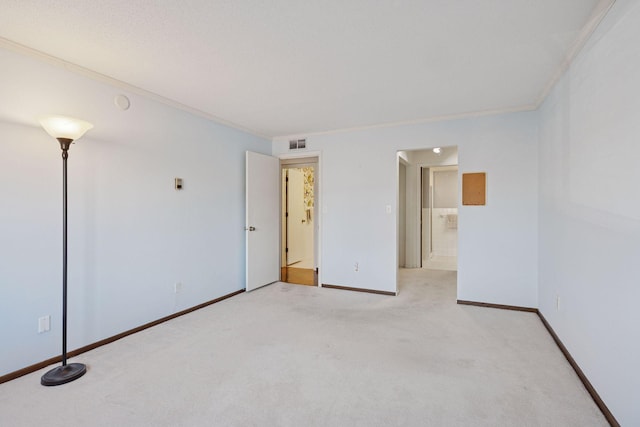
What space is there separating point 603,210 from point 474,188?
2.05 meters

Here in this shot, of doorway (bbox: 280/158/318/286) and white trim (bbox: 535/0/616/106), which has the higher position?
white trim (bbox: 535/0/616/106)

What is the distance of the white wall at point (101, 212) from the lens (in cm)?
233

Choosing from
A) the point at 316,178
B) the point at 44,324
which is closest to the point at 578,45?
the point at 316,178

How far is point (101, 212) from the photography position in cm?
286

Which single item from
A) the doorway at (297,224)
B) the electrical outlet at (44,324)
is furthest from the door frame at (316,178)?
the electrical outlet at (44,324)

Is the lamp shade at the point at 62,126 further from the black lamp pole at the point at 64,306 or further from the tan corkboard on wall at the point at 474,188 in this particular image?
the tan corkboard on wall at the point at 474,188

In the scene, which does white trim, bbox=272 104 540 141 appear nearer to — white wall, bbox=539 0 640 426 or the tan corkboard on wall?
the tan corkboard on wall

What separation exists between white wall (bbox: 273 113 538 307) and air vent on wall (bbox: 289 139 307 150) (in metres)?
0.15

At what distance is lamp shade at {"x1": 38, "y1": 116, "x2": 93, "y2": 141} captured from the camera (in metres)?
2.22

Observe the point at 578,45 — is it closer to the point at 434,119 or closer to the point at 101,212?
the point at 434,119

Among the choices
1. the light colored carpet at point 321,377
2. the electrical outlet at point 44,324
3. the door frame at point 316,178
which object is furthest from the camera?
the door frame at point 316,178

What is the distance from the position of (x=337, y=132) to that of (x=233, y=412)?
388 cm

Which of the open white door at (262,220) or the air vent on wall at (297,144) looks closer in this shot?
the open white door at (262,220)

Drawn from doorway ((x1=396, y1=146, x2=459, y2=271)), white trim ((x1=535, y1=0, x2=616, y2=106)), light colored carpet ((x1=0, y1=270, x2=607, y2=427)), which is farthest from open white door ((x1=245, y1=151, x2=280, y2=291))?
white trim ((x1=535, y1=0, x2=616, y2=106))
